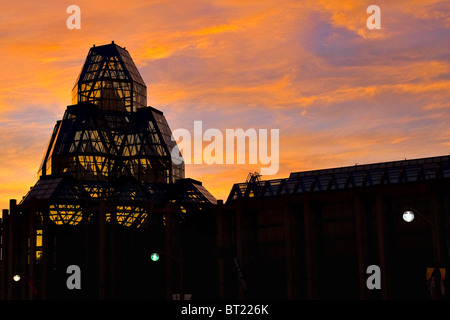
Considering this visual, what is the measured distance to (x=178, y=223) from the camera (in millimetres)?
124500

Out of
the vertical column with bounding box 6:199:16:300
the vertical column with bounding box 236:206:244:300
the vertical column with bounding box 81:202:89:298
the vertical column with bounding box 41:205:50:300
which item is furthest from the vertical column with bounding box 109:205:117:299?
the vertical column with bounding box 236:206:244:300

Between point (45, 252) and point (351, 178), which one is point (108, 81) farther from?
point (351, 178)

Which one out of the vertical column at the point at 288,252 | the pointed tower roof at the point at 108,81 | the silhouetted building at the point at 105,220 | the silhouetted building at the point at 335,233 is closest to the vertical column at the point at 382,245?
the silhouetted building at the point at 335,233

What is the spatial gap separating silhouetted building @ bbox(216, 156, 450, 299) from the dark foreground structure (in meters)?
0.18

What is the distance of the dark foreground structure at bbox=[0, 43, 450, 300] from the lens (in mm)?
93875

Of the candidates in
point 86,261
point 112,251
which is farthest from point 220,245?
point 86,261

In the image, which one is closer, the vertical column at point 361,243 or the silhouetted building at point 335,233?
the silhouetted building at point 335,233

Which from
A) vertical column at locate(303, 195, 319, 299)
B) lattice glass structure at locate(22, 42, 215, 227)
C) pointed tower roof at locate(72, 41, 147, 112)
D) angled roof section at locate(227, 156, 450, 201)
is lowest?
vertical column at locate(303, 195, 319, 299)

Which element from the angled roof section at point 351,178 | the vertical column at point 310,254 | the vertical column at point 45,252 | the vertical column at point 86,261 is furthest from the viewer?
the vertical column at point 86,261

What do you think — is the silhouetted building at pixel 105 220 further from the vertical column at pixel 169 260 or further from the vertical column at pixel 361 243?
the vertical column at pixel 361 243

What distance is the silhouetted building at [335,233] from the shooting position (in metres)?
92.4

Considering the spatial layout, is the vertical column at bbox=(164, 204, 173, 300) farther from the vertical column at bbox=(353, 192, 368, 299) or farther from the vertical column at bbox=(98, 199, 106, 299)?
the vertical column at bbox=(353, 192, 368, 299)

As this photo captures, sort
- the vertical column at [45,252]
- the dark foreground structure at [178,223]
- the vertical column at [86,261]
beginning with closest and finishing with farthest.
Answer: the dark foreground structure at [178,223]
the vertical column at [45,252]
the vertical column at [86,261]

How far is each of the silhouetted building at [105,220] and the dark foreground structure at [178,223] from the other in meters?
0.23
